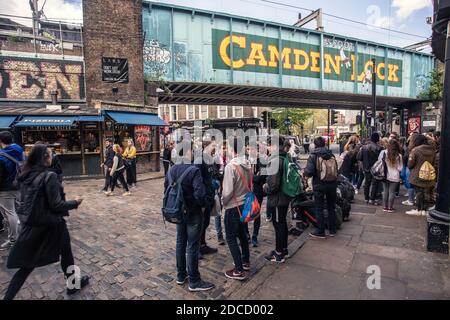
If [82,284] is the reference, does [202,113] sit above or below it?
above

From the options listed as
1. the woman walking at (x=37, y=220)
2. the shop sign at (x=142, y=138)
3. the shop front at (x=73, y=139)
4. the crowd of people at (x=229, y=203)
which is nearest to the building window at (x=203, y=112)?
the shop sign at (x=142, y=138)

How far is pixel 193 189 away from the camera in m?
3.34

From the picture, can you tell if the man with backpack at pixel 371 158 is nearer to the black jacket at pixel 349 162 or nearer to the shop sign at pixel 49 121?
the black jacket at pixel 349 162

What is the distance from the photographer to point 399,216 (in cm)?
641

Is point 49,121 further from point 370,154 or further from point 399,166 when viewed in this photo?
point 399,166

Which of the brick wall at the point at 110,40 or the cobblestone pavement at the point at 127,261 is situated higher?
the brick wall at the point at 110,40

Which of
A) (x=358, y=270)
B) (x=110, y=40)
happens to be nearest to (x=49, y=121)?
(x=110, y=40)

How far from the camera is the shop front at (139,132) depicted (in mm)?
13279

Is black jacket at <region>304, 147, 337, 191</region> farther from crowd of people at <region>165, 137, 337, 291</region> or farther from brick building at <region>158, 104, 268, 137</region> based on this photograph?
brick building at <region>158, 104, 268, 137</region>

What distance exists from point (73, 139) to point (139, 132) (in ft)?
10.3

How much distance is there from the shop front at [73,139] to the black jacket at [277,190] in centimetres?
1069

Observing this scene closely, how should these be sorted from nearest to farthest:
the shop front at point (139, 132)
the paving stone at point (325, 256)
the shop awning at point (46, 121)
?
1. the paving stone at point (325, 256)
2. the shop awning at point (46, 121)
3. the shop front at point (139, 132)

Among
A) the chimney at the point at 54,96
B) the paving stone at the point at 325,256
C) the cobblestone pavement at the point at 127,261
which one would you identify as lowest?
the cobblestone pavement at the point at 127,261

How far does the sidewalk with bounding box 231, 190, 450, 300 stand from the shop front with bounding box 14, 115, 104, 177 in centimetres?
1124
